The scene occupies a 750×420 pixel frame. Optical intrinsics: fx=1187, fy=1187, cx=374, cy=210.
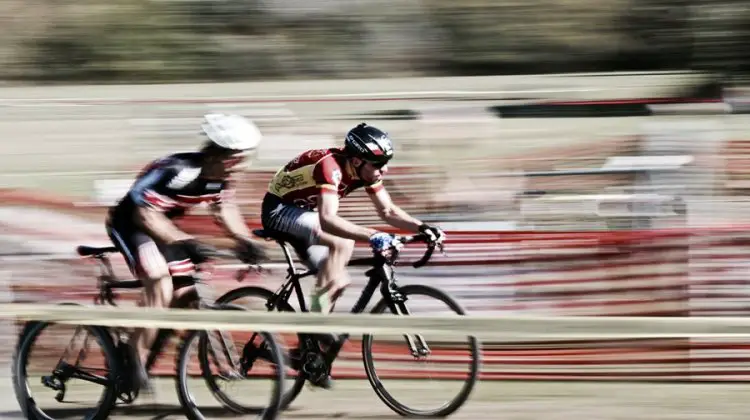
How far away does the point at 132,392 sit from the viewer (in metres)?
5.85

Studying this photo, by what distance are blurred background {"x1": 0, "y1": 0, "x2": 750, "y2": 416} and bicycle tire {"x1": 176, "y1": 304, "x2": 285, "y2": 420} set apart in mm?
1378

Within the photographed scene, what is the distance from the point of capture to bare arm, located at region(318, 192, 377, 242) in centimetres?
581

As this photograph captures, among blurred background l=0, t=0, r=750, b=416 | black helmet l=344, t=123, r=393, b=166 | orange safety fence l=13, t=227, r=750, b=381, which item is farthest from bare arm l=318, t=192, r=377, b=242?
blurred background l=0, t=0, r=750, b=416

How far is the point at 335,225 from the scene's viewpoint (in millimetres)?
5816

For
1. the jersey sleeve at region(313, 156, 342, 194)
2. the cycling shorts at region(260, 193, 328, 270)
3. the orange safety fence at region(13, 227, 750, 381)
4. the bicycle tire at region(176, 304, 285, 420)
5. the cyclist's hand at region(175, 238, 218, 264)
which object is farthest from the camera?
the orange safety fence at region(13, 227, 750, 381)

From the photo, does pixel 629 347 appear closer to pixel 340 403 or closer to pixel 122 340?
pixel 340 403

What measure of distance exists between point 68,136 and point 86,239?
10613 mm

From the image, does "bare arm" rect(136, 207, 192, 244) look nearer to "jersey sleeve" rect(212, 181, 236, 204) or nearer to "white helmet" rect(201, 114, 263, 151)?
"jersey sleeve" rect(212, 181, 236, 204)

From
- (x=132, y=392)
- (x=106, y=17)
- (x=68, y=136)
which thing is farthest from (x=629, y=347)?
(x=106, y=17)

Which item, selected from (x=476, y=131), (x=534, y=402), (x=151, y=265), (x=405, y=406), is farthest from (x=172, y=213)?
(x=476, y=131)

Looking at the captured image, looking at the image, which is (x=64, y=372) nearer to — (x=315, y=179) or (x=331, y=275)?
(x=331, y=275)

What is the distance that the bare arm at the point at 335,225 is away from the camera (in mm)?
5812

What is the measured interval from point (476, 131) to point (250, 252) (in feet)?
26.4

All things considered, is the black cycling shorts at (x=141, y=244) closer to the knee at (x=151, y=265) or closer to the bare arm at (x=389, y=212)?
the knee at (x=151, y=265)
